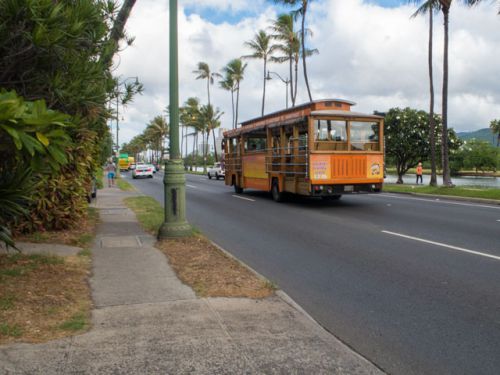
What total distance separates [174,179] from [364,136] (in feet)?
28.0

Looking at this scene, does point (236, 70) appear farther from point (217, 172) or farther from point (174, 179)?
point (174, 179)

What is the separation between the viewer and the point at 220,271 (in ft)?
20.3

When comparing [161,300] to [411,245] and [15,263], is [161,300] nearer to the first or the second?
[15,263]

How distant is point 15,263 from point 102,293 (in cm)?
183

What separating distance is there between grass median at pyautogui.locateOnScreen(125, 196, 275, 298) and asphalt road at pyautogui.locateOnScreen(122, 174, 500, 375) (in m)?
0.45

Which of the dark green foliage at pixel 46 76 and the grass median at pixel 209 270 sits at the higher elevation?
the dark green foliage at pixel 46 76

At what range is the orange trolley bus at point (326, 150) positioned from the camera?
14.3 metres

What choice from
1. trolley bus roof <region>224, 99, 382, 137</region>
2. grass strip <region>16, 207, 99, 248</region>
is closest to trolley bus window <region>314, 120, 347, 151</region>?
trolley bus roof <region>224, 99, 382, 137</region>

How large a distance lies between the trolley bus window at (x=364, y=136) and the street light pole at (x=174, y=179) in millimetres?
7817

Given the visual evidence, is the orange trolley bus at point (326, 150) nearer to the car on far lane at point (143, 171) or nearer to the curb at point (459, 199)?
the curb at point (459, 199)

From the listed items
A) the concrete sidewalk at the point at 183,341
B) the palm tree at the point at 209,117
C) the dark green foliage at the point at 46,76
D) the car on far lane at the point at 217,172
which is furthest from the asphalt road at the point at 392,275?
the palm tree at the point at 209,117

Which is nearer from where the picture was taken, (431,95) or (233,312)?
(233,312)

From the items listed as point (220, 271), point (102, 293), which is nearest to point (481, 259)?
point (220, 271)

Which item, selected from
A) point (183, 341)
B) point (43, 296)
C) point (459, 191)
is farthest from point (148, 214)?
point (459, 191)
